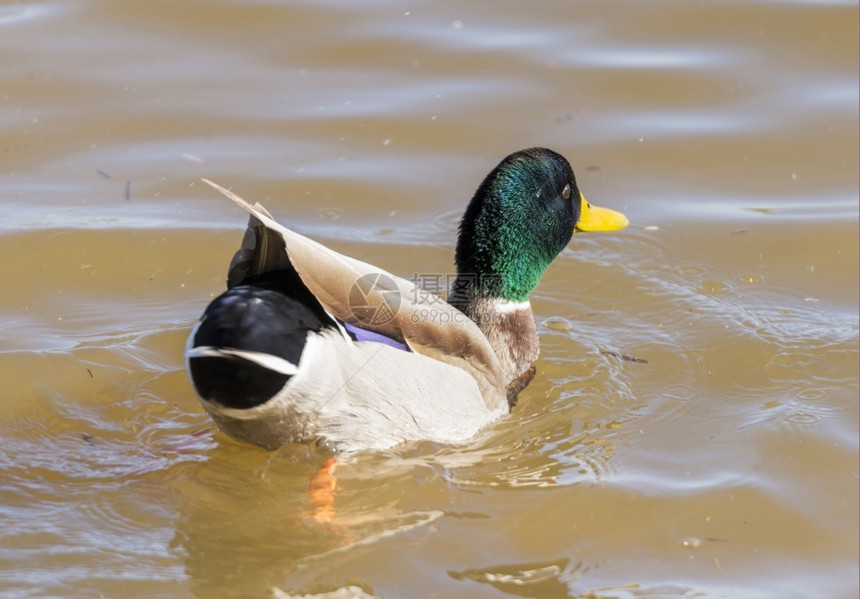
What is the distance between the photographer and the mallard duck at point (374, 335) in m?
4.23

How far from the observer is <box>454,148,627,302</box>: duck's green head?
5547mm

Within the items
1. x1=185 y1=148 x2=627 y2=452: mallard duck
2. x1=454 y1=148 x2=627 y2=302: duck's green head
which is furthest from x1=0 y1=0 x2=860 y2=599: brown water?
x1=454 y1=148 x2=627 y2=302: duck's green head

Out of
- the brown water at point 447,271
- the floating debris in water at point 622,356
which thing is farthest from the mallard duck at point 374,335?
the floating debris in water at point 622,356

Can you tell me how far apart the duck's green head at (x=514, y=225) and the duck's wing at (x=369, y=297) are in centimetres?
44

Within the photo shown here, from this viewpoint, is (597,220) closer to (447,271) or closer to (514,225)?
(514,225)

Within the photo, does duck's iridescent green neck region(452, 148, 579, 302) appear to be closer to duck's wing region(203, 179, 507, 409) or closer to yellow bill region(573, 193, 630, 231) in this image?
yellow bill region(573, 193, 630, 231)

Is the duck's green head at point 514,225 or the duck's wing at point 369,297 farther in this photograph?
the duck's green head at point 514,225

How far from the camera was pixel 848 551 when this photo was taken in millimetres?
4512

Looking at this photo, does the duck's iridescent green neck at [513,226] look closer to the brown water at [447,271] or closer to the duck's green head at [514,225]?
the duck's green head at [514,225]

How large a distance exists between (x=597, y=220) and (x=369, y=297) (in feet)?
→ 6.21

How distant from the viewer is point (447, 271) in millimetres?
6637

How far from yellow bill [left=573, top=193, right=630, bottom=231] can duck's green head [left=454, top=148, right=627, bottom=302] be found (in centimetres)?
19

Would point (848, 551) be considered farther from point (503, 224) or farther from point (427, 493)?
point (503, 224)

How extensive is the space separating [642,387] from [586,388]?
28 centimetres
